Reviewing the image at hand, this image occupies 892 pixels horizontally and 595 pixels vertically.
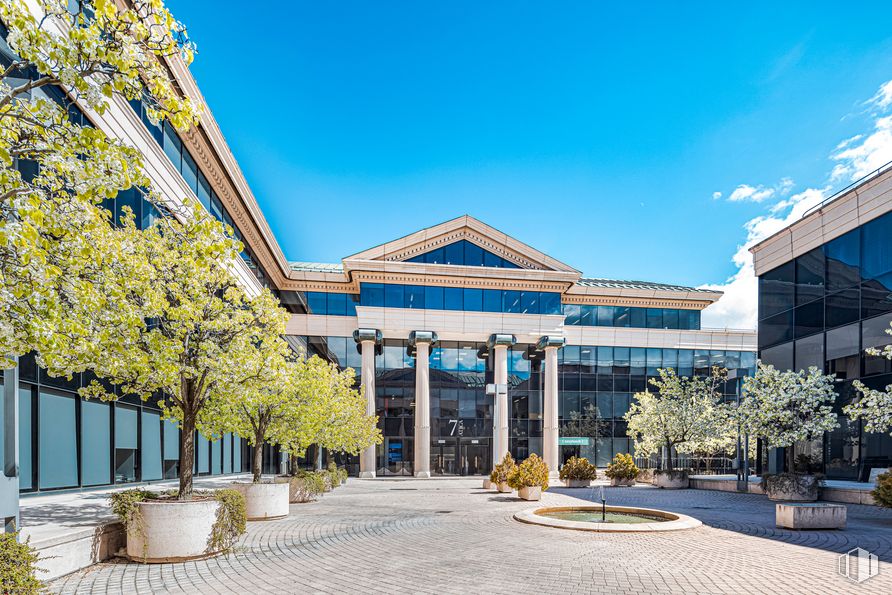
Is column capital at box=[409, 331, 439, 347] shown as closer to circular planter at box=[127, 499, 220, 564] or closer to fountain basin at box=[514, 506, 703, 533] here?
fountain basin at box=[514, 506, 703, 533]

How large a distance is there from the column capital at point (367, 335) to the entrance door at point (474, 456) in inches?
390

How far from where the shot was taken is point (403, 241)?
4419 centimetres

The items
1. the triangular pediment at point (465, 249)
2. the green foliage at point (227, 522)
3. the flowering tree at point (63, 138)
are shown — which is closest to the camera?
the flowering tree at point (63, 138)

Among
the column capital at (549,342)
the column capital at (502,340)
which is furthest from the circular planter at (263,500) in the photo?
the column capital at (549,342)

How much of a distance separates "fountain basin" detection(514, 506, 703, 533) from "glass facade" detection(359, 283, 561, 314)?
26.4 m

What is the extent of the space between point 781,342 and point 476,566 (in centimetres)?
2587

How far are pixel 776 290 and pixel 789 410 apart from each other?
9.23 m

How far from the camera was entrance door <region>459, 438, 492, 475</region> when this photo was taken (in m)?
45.0

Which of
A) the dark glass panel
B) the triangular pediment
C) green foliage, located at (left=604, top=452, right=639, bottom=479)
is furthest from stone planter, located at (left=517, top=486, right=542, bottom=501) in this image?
the triangular pediment

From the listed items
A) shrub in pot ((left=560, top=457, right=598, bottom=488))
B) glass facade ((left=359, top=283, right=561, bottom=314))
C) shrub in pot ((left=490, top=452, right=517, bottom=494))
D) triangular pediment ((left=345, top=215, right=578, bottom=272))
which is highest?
triangular pediment ((left=345, top=215, right=578, bottom=272))

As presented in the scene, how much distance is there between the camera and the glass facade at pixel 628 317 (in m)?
50.2

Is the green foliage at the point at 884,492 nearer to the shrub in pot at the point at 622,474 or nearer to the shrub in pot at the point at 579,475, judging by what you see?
the shrub in pot at the point at 579,475

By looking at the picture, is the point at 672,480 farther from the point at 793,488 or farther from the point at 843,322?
the point at 843,322

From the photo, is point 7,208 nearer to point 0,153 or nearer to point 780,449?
point 0,153
